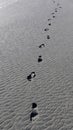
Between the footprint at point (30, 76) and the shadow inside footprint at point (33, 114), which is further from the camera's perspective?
the footprint at point (30, 76)

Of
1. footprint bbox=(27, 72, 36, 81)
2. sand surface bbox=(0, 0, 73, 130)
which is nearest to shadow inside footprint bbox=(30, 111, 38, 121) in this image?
sand surface bbox=(0, 0, 73, 130)

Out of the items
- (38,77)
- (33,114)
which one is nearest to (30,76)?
(38,77)

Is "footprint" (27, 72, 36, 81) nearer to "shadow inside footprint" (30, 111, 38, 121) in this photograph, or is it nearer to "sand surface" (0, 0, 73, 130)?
"sand surface" (0, 0, 73, 130)

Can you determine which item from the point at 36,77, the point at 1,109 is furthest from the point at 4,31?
the point at 1,109

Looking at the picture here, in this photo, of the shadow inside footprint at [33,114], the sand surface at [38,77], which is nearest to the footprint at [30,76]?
the sand surface at [38,77]

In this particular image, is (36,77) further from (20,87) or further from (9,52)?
(9,52)

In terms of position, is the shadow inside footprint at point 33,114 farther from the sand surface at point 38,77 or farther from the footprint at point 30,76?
the footprint at point 30,76

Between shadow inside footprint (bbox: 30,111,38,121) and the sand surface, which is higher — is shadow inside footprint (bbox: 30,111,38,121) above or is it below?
below

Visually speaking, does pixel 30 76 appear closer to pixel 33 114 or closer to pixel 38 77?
pixel 38 77
